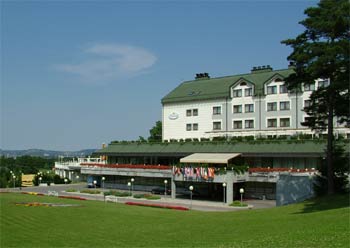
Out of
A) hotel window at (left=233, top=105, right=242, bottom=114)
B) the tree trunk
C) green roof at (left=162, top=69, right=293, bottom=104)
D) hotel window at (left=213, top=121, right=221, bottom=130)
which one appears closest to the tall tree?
the tree trunk

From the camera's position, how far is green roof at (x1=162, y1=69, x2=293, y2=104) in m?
72.6

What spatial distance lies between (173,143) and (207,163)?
1355cm

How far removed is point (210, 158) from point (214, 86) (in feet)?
68.6

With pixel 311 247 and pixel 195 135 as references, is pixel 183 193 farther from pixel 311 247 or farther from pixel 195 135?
pixel 311 247

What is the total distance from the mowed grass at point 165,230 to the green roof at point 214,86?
35906 millimetres

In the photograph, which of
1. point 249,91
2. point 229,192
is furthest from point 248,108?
point 229,192

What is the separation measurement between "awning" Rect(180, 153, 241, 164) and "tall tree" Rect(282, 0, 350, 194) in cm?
2019

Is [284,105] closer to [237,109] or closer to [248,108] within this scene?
[248,108]

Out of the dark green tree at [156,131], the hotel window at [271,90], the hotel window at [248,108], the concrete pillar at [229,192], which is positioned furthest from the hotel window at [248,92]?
the dark green tree at [156,131]

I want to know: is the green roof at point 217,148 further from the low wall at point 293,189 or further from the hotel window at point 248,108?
the low wall at point 293,189

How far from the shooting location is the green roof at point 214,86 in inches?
2859

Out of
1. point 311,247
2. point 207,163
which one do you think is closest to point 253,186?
point 207,163

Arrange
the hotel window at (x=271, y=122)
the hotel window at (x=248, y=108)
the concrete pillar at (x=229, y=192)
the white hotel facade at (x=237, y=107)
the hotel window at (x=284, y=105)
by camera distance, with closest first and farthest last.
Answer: the concrete pillar at (x=229, y=192) → the white hotel facade at (x=237, y=107) → the hotel window at (x=284, y=105) → the hotel window at (x=271, y=122) → the hotel window at (x=248, y=108)

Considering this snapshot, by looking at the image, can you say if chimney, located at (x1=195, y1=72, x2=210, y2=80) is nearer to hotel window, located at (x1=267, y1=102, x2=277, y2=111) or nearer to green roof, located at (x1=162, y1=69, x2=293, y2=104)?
green roof, located at (x1=162, y1=69, x2=293, y2=104)
